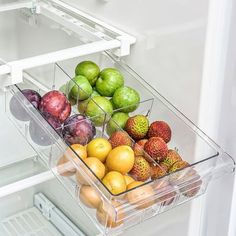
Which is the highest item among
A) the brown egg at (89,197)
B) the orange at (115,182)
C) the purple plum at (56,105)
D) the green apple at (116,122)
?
the purple plum at (56,105)

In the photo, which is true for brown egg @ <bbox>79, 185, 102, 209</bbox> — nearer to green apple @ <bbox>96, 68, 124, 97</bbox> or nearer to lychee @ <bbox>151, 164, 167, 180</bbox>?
lychee @ <bbox>151, 164, 167, 180</bbox>

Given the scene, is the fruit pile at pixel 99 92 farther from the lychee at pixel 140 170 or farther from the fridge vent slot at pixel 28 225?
the fridge vent slot at pixel 28 225

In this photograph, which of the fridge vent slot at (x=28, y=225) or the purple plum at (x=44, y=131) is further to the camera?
the fridge vent slot at (x=28, y=225)

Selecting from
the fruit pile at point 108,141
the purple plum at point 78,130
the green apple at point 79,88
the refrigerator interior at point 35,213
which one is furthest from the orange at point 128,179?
the refrigerator interior at point 35,213

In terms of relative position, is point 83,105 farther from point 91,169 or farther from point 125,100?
point 91,169

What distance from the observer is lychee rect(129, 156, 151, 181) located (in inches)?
42.5

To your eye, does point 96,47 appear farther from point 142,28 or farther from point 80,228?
point 80,228

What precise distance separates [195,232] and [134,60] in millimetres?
414

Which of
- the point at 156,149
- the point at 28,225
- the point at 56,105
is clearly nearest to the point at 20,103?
the point at 56,105

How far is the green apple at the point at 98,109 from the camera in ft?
3.86

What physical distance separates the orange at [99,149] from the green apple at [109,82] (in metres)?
0.19

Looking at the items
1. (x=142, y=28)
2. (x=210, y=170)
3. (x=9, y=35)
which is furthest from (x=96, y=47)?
(x=9, y=35)

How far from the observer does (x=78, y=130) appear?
1.12 metres

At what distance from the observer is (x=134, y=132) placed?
1180mm
